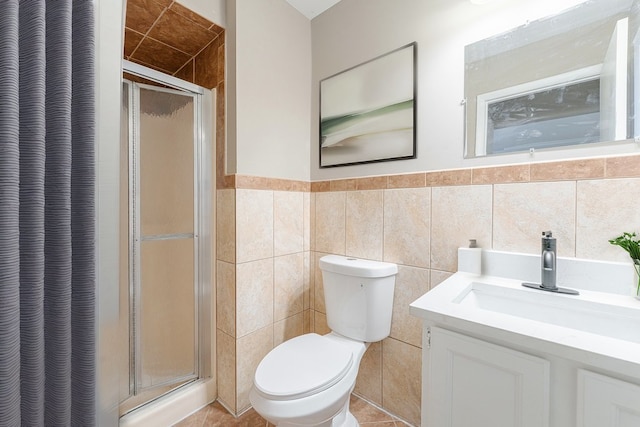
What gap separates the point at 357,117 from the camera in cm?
154

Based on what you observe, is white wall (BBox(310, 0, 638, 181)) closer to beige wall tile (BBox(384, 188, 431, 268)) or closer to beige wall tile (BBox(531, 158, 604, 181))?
beige wall tile (BBox(531, 158, 604, 181))

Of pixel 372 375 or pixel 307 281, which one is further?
Answer: pixel 307 281

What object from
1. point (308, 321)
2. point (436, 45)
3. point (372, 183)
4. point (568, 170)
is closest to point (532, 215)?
point (568, 170)

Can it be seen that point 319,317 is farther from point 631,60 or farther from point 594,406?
point 631,60

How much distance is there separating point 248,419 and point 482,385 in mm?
1221

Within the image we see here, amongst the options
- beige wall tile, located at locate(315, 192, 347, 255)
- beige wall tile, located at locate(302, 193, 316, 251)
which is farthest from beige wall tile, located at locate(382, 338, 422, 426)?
beige wall tile, located at locate(302, 193, 316, 251)

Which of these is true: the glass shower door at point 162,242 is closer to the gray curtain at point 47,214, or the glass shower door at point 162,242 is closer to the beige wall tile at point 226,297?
the beige wall tile at point 226,297

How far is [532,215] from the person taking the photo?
3.32 ft

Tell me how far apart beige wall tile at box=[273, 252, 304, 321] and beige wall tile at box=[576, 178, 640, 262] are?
129cm

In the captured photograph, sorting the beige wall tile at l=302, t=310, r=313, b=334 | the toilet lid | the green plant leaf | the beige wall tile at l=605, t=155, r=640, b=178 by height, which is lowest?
the beige wall tile at l=302, t=310, r=313, b=334

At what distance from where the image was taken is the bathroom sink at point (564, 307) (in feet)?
2.46

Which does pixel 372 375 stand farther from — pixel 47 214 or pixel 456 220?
pixel 47 214

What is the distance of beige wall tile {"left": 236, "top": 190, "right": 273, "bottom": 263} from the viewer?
55.7 inches

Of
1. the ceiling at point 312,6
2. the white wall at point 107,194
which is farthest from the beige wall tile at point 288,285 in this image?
the ceiling at point 312,6
